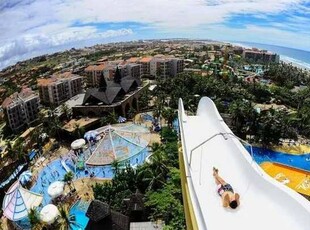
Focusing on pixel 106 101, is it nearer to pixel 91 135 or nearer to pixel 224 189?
pixel 91 135

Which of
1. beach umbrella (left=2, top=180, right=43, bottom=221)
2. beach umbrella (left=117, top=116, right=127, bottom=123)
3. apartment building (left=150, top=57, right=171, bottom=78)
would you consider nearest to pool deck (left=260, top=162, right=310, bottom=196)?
beach umbrella (left=2, top=180, right=43, bottom=221)

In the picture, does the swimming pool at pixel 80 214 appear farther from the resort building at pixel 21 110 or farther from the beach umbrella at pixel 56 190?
the resort building at pixel 21 110

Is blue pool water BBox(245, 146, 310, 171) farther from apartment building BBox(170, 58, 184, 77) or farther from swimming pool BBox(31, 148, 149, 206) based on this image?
apartment building BBox(170, 58, 184, 77)

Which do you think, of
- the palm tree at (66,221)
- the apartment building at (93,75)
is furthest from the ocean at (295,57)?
the palm tree at (66,221)

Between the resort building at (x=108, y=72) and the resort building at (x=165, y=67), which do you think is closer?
the resort building at (x=108, y=72)

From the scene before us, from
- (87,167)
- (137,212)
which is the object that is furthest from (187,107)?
(137,212)

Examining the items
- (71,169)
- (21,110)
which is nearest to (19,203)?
(71,169)

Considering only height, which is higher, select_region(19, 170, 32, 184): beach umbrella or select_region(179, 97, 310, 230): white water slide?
select_region(179, 97, 310, 230): white water slide

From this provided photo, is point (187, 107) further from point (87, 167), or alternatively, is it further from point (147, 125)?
point (87, 167)
